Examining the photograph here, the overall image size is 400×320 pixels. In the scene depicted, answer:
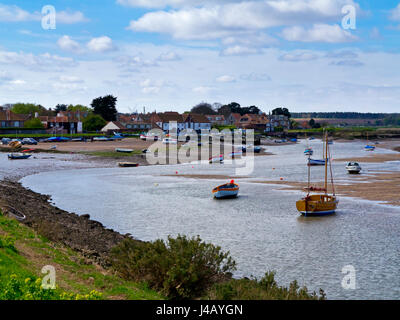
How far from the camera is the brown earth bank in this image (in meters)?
22.8

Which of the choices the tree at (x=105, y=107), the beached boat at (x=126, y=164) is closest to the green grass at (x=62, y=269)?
the beached boat at (x=126, y=164)

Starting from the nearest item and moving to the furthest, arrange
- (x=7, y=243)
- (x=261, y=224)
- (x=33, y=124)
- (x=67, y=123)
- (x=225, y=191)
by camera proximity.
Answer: (x=7, y=243)
(x=261, y=224)
(x=225, y=191)
(x=33, y=124)
(x=67, y=123)

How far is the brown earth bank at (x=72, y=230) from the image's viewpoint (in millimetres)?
22766

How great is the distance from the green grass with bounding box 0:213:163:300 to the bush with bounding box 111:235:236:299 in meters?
0.56

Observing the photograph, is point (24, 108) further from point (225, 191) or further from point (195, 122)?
point (225, 191)

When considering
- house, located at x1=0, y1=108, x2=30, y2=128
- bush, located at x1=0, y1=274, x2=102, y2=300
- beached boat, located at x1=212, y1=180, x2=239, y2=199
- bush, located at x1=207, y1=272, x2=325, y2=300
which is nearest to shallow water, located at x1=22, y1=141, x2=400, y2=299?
beached boat, located at x1=212, y1=180, x2=239, y2=199

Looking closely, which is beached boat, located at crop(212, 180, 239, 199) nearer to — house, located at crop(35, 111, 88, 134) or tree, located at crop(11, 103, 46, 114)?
house, located at crop(35, 111, 88, 134)

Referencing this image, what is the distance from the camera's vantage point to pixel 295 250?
91.2 feet

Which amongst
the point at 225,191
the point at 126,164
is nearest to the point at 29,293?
the point at 225,191

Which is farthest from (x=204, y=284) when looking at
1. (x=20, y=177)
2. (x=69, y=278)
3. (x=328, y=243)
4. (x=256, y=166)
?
(x=256, y=166)

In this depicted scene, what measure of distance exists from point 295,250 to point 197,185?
30.8 metres

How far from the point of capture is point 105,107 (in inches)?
6565

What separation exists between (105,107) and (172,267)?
156013mm

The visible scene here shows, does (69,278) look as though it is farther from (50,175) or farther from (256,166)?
(256,166)
